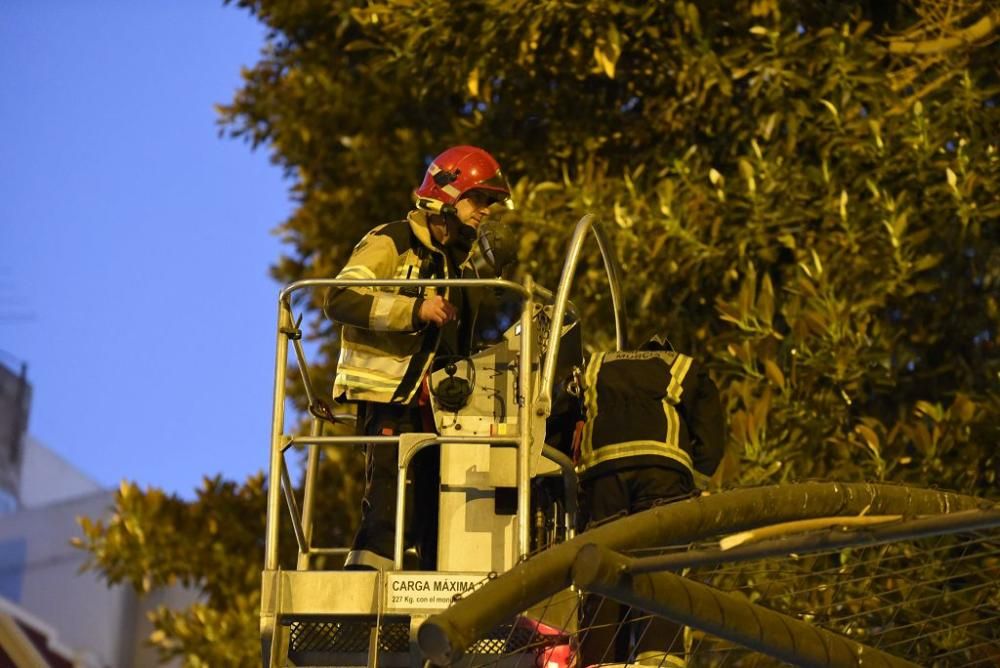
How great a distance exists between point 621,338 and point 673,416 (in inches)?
46.8

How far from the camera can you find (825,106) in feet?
44.0

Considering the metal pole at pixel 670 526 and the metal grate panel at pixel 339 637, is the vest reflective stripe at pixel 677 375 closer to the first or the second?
the metal pole at pixel 670 526

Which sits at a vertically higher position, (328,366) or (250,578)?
(328,366)

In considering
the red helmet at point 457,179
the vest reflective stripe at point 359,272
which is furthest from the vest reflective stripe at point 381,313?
the red helmet at point 457,179

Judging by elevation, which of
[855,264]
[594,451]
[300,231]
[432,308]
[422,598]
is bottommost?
[422,598]

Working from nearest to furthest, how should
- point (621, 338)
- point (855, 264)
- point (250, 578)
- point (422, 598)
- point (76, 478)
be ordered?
point (422, 598) → point (621, 338) → point (855, 264) → point (250, 578) → point (76, 478)

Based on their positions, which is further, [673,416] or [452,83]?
[452,83]

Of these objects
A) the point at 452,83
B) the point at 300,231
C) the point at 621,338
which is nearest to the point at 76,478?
the point at 300,231

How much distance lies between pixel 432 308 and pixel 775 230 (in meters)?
6.10

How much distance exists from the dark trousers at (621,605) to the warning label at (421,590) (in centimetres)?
88

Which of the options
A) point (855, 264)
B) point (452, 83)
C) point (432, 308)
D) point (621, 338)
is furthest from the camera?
point (452, 83)

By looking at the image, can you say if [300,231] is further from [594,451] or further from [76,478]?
[76,478]

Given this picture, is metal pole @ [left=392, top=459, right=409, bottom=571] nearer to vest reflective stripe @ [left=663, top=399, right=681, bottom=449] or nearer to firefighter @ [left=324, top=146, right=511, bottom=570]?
firefighter @ [left=324, top=146, right=511, bottom=570]

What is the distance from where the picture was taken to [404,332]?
781 cm
